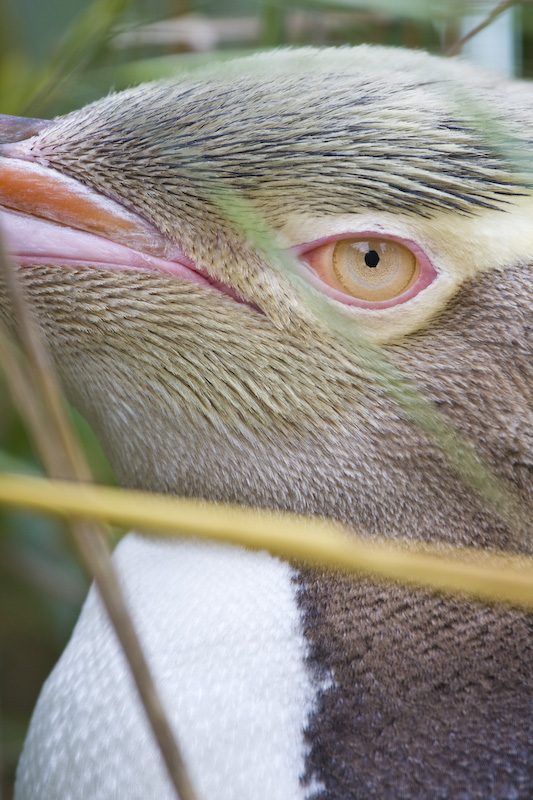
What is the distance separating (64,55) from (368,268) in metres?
0.95

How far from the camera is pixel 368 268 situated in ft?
3.48

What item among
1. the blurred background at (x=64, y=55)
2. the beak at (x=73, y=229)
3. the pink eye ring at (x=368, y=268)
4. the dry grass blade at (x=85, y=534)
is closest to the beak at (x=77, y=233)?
the beak at (x=73, y=229)

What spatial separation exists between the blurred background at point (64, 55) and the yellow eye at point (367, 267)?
76 cm

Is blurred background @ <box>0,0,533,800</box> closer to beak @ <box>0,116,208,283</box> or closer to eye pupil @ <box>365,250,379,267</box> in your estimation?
beak @ <box>0,116,208,283</box>

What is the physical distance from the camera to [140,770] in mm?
1044

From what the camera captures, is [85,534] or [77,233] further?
[77,233]

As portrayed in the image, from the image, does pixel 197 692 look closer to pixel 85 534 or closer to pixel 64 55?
pixel 85 534

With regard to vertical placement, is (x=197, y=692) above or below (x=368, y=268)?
below

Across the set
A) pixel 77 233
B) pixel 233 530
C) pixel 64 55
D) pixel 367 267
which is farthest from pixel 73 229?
pixel 64 55

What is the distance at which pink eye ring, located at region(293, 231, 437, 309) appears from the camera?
104cm

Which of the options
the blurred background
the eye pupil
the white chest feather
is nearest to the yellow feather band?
the white chest feather

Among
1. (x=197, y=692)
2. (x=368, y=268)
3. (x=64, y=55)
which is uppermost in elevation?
(x=64, y=55)

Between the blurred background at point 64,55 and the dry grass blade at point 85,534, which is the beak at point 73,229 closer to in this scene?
the dry grass blade at point 85,534

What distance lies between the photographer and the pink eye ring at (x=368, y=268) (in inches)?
41.0
